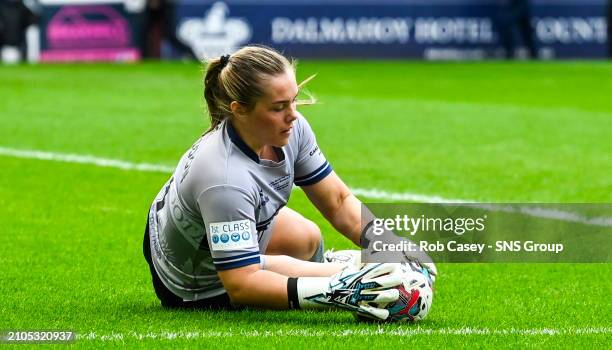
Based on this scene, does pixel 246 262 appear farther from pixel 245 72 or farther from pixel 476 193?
pixel 476 193

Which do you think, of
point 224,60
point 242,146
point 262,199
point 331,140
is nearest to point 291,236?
point 262,199

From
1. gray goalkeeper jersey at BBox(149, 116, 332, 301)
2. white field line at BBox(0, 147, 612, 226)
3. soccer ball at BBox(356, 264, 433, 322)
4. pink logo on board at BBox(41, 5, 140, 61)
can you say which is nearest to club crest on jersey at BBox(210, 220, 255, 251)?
gray goalkeeper jersey at BBox(149, 116, 332, 301)

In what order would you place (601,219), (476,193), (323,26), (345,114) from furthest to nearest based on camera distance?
(323,26), (345,114), (476,193), (601,219)

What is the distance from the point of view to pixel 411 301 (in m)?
5.39

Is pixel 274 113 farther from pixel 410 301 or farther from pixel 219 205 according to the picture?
pixel 410 301

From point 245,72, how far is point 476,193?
179 inches

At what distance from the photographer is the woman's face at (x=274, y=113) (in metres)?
5.35

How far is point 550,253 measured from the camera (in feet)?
19.9

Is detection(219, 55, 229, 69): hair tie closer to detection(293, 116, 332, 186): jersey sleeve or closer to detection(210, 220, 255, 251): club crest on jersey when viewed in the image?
detection(293, 116, 332, 186): jersey sleeve

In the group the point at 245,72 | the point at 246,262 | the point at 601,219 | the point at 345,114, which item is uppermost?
the point at 245,72

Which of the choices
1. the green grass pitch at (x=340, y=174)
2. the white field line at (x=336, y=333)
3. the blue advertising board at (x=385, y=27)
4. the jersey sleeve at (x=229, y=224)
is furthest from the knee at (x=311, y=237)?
the blue advertising board at (x=385, y=27)

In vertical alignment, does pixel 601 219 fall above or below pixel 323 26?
above

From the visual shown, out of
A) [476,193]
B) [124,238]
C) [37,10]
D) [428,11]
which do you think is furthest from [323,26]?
[124,238]

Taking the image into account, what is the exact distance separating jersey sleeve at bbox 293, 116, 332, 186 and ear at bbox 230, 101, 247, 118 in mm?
414
